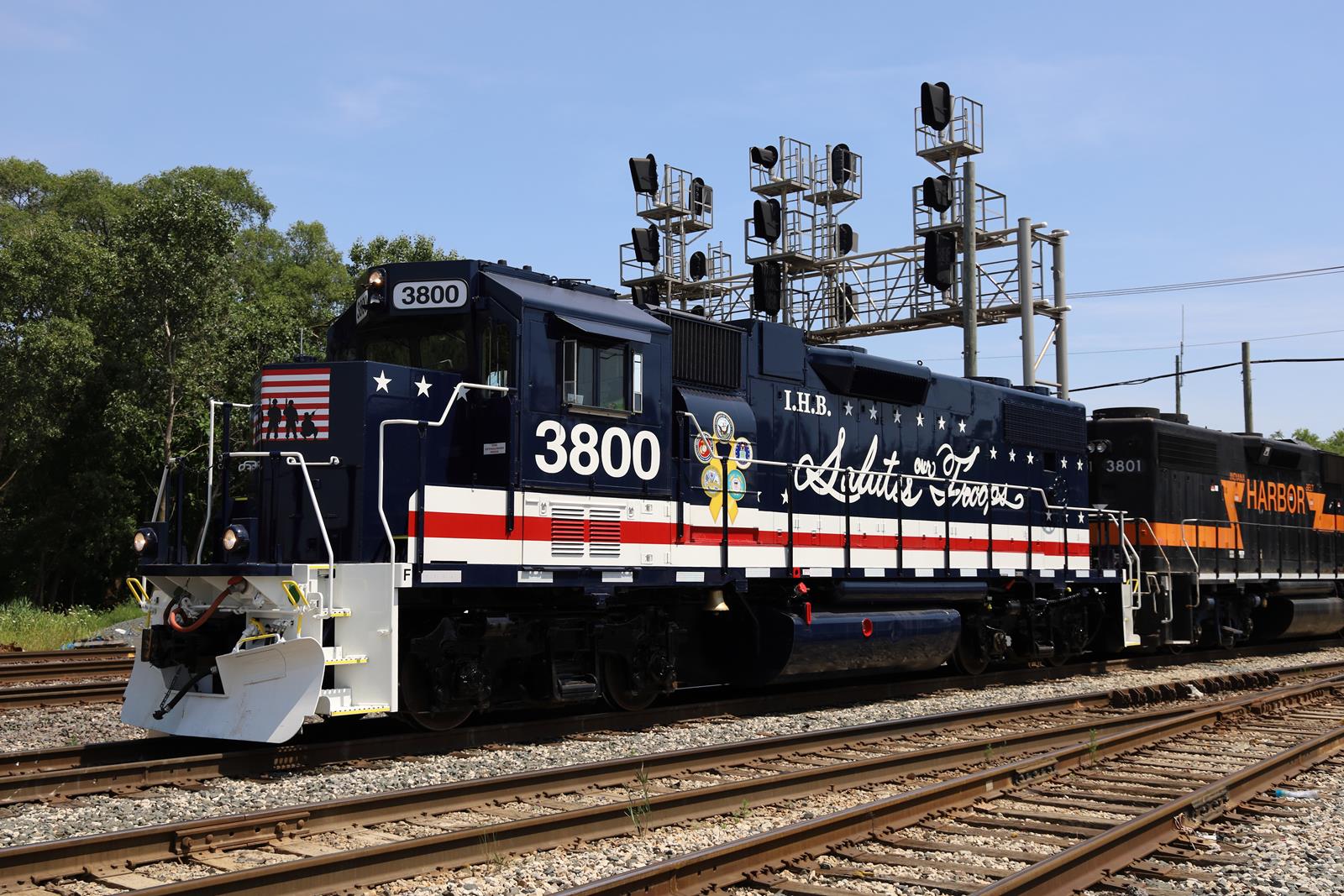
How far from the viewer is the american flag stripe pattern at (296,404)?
855cm

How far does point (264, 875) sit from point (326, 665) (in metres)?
3.20

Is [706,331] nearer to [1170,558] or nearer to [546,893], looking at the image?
[546,893]

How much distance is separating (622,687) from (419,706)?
219cm

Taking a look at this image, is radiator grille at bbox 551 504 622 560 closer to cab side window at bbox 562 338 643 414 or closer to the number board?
cab side window at bbox 562 338 643 414

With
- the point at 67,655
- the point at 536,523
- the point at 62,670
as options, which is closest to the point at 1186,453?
the point at 536,523

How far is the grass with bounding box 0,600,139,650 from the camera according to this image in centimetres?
1938

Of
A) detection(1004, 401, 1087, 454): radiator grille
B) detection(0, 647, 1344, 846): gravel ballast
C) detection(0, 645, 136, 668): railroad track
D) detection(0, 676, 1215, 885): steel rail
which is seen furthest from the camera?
detection(0, 645, 136, 668): railroad track

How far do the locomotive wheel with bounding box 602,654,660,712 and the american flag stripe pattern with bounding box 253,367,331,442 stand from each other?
3323 millimetres

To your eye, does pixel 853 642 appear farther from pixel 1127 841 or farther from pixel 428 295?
pixel 1127 841

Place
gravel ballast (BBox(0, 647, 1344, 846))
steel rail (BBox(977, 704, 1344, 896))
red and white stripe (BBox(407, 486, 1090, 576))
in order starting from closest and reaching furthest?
steel rail (BBox(977, 704, 1344, 896)) → gravel ballast (BBox(0, 647, 1344, 846)) → red and white stripe (BBox(407, 486, 1090, 576))

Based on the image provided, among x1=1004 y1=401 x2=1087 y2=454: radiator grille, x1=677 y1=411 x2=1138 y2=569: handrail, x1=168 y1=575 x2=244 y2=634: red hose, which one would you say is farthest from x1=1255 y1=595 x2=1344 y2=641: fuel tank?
x1=168 y1=575 x2=244 y2=634: red hose

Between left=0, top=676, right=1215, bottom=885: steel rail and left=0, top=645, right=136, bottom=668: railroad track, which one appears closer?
left=0, top=676, right=1215, bottom=885: steel rail

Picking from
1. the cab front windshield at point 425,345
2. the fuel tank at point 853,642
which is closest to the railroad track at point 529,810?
the fuel tank at point 853,642

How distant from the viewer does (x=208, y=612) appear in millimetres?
7934
